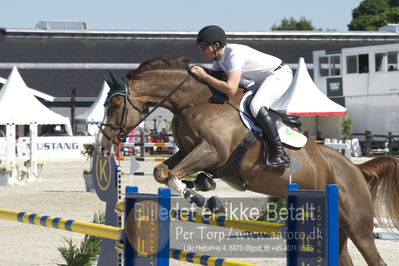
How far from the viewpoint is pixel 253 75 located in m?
5.44

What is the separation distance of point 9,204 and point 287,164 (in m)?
7.79

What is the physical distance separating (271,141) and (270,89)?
1.22 feet

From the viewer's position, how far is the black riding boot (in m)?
5.11

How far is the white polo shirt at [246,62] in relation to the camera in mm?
5203

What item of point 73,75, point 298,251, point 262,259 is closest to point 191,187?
point 298,251

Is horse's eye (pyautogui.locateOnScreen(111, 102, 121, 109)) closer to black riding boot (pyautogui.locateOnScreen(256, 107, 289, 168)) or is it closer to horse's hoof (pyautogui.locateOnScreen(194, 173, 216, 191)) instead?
horse's hoof (pyautogui.locateOnScreen(194, 173, 216, 191))

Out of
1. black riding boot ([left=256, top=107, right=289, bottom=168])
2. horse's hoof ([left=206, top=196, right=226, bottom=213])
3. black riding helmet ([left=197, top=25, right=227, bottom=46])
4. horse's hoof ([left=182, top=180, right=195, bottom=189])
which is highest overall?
black riding helmet ([left=197, top=25, right=227, bottom=46])

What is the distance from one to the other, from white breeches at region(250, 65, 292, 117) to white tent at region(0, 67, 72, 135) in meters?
11.8

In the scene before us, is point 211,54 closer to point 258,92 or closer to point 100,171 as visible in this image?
point 258,92

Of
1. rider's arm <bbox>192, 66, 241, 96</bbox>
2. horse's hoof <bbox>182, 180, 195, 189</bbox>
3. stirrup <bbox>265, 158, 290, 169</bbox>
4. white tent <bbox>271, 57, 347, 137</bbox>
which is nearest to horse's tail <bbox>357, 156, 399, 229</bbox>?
stirrup <bbox>265, 158, 290, 169</bbox>

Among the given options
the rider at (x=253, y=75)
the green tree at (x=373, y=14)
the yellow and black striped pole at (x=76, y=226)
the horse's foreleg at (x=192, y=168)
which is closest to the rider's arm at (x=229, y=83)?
the rider at (x=253, y=75)

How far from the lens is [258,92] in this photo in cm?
532

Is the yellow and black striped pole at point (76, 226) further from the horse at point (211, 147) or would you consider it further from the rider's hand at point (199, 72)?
the rider's hand at point (199, 72)

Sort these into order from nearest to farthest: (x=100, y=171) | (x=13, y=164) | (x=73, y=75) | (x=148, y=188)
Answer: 1. (x=100, y=171)
2. (x=148, y=188)
3. (x=13, y=164)
4. (x=73, y=75)
